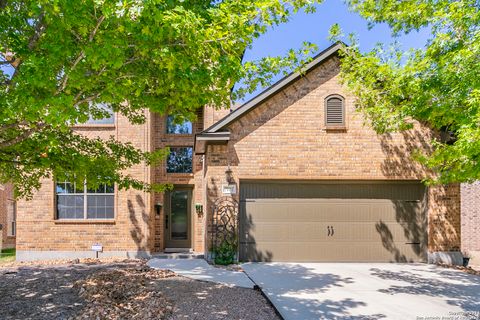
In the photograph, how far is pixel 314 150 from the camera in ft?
33.1

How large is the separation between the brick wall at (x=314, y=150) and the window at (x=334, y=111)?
155mm

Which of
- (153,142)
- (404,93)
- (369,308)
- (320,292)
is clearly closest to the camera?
(369,308)

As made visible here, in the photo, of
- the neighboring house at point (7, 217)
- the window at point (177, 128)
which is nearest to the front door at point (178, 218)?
the window at point (177, 128)

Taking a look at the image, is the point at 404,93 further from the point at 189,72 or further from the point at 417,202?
the point at 189,72

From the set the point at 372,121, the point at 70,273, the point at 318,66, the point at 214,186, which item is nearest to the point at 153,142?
the point at 214,186

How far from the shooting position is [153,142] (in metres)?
12.5

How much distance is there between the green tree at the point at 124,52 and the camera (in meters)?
3.70

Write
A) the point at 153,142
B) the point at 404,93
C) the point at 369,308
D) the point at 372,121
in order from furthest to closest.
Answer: the point at 153,142
the point at 372,121
the point at 404,93
the point at 369,308

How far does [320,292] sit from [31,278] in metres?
6.65

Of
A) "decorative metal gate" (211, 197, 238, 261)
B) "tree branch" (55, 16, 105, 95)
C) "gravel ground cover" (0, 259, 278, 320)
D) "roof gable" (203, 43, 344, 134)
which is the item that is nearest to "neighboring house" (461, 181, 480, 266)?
"roof gable" (203, 43, 344, 134)

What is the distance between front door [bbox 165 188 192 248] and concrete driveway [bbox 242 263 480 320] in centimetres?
396

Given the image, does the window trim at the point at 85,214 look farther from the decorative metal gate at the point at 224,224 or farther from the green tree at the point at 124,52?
the green tree at the point at 124,52

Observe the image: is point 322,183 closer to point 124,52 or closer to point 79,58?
point 124,52

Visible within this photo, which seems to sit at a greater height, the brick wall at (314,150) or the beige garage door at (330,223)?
the brick wall at (314,150)
